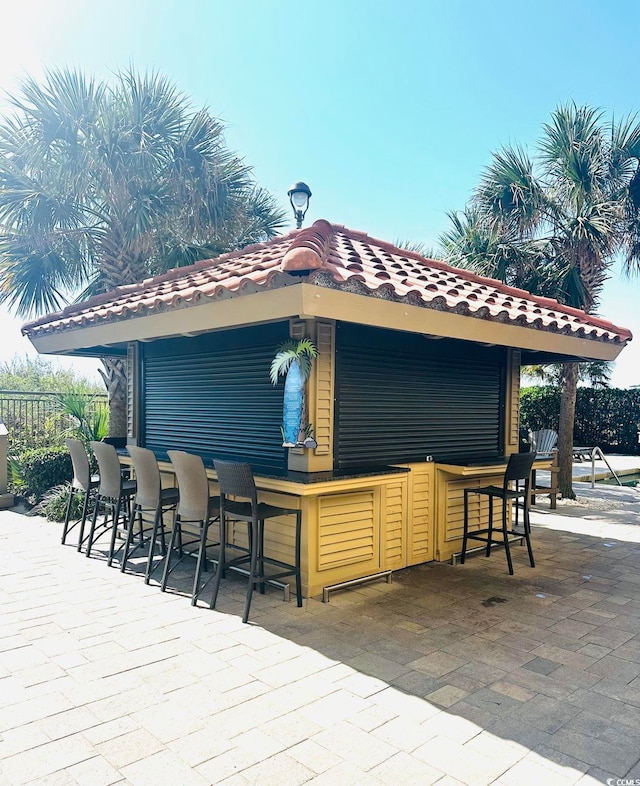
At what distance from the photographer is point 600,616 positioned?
13.7 feet

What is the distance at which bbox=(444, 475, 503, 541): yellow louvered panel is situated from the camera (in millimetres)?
5656

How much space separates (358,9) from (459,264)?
455cm

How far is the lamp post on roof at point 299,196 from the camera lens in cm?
633

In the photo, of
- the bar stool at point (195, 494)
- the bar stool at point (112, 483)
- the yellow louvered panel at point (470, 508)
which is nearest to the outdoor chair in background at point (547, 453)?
the yellow louvered panel at point (470, 508)

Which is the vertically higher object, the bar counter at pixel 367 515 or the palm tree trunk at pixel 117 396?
the palm tree trunk at pixel 117 396

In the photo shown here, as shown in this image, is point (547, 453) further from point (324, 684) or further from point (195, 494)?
point (324, 684)

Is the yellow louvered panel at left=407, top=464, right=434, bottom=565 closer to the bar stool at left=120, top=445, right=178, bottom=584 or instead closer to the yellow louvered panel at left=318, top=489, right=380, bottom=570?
the yellow louvered panel at left=318, top=489, right=380, bottom=570

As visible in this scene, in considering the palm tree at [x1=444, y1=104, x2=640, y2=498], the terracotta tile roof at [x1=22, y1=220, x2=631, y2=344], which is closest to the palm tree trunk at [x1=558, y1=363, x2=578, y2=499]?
the palm tree at [x1=444, y1=104, x2=640, y2=498]

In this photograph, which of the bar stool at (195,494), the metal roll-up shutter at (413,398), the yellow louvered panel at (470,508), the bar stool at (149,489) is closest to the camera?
the bar stool at (195,494)

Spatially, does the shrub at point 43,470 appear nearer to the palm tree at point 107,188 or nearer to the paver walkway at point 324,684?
the palm tree at point 107,188

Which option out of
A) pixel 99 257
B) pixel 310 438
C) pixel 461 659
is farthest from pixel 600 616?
pixel 99 257

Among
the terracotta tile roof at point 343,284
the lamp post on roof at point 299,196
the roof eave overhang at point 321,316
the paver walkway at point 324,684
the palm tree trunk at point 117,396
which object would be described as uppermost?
the lamp post on roof at point 299,196

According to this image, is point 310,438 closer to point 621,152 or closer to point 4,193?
point 4,193

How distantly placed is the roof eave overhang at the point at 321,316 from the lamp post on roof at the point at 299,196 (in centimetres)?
234
